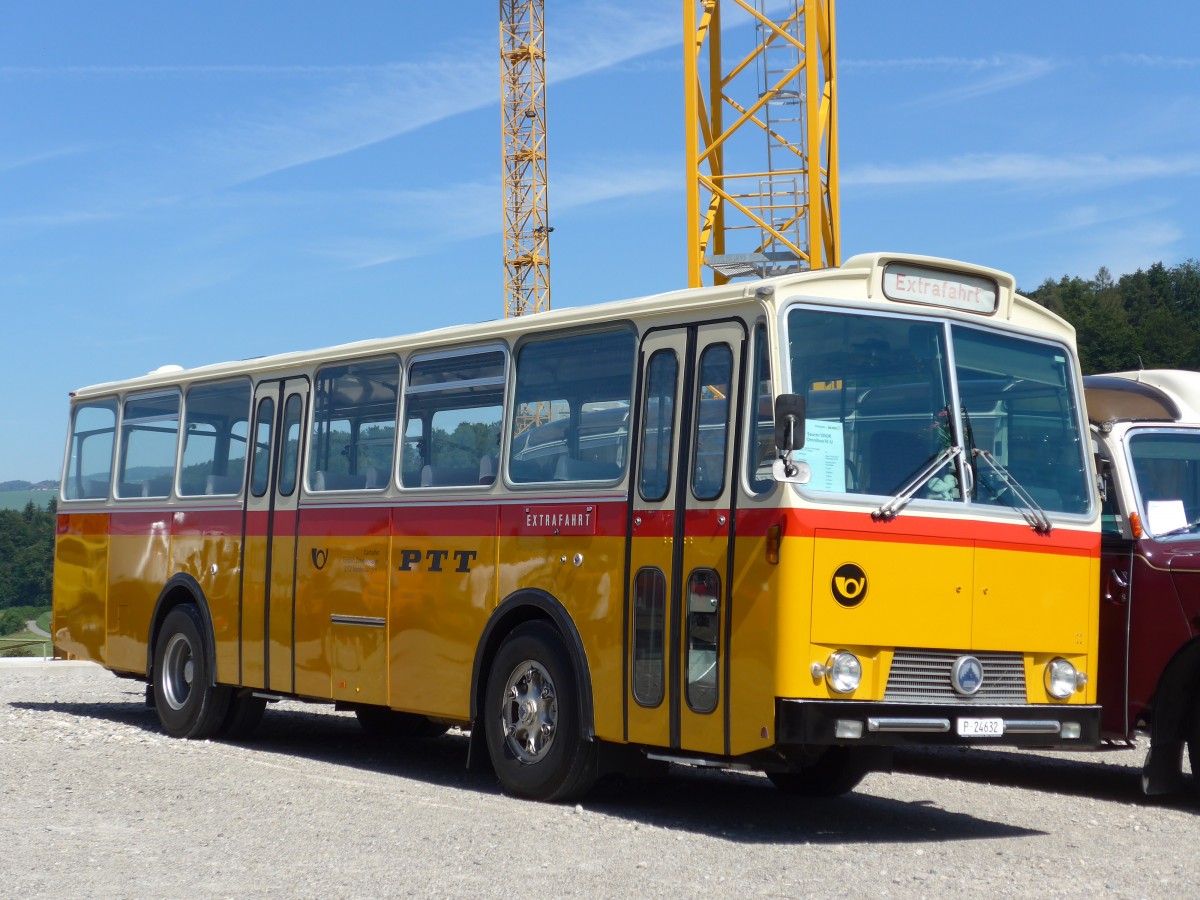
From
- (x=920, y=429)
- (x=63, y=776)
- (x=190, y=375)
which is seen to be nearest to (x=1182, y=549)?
(x=920, y=429)

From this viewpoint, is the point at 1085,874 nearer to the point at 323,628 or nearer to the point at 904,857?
the point at 904,857

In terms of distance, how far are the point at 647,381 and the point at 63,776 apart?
4962 mm

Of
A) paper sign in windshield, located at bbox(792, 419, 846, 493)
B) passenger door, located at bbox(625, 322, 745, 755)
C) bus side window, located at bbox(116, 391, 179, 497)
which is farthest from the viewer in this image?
bus side window, located at bbox(116, 391, 179, 497)

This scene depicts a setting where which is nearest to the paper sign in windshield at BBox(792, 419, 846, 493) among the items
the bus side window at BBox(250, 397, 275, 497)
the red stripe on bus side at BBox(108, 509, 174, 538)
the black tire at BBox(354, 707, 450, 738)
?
the bus side window at BBox(250, 397, 275, 497)

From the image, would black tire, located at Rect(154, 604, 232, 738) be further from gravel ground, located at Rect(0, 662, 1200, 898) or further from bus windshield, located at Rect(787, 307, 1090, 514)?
bus windshield, located at Rect(787, 307, 1090, 514)

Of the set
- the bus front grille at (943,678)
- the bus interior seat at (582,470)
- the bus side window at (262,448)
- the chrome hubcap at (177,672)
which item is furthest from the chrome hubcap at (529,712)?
the chrome hubcap at (177,672)

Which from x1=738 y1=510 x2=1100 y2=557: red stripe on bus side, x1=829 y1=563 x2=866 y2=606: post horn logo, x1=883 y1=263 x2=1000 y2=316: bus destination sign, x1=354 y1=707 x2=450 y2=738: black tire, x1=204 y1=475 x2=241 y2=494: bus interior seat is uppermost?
x1=883 y1=263 x2=1000 y2=316: bus destination sign

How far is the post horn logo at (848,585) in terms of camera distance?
8.77 metres

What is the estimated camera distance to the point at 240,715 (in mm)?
14461

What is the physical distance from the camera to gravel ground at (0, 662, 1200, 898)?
7801 mm

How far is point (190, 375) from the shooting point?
15.2m

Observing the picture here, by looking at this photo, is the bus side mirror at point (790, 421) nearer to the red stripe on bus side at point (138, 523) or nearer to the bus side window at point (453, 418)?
the bus side window at point (453, 418)

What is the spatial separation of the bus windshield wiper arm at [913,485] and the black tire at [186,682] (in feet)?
23.7

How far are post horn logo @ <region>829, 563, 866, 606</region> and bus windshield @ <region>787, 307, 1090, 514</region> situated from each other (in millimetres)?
416
